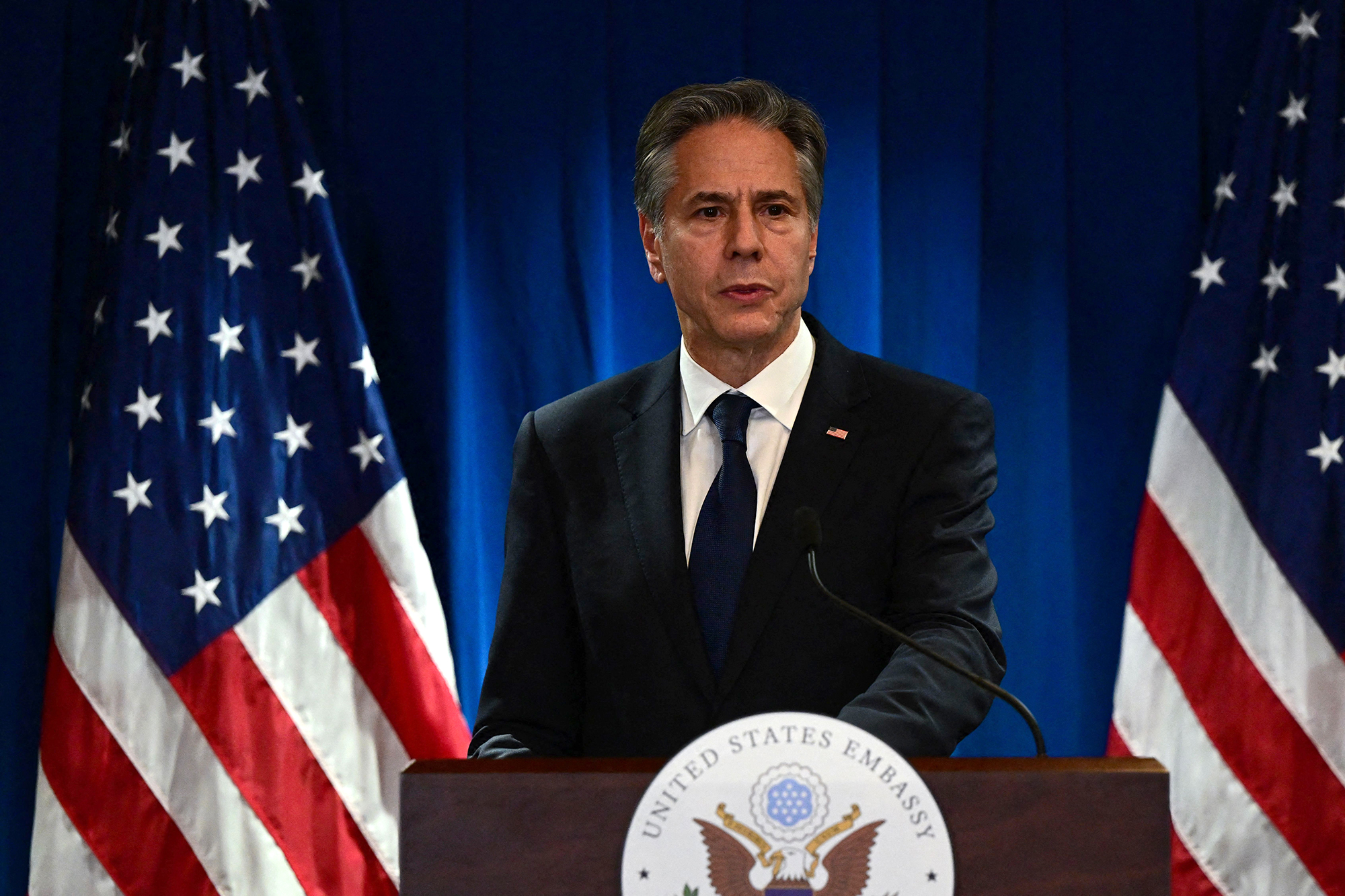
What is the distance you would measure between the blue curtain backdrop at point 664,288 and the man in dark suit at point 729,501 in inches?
46.4

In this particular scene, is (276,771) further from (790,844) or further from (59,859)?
(790,844)

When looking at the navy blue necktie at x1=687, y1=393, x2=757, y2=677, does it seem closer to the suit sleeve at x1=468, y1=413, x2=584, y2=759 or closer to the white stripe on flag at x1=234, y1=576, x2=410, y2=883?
the suit sleeve at x1=468, y1=413, x2=584, y2=759

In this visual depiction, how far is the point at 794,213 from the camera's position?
186 cm

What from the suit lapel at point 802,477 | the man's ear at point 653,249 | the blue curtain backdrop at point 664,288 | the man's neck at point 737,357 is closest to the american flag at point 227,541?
the blue curtain backdrop at point 664,288

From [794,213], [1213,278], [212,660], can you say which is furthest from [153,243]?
[1213,278]

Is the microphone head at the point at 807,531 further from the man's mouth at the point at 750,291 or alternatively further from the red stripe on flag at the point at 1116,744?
the red stripe on flag at the point at 1116,744

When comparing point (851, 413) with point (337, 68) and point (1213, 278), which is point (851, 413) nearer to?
point (1213, 278)

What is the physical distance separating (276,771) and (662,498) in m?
1.51

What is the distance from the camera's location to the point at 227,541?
284 centimetres

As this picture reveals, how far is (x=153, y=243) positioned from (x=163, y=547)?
26.8 inches

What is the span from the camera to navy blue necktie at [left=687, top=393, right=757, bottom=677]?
5.46 feet

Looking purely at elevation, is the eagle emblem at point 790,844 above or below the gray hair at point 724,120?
below

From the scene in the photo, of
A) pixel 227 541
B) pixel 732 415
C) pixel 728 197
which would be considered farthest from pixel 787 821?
pixel 227 541

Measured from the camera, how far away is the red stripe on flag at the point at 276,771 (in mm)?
2799
